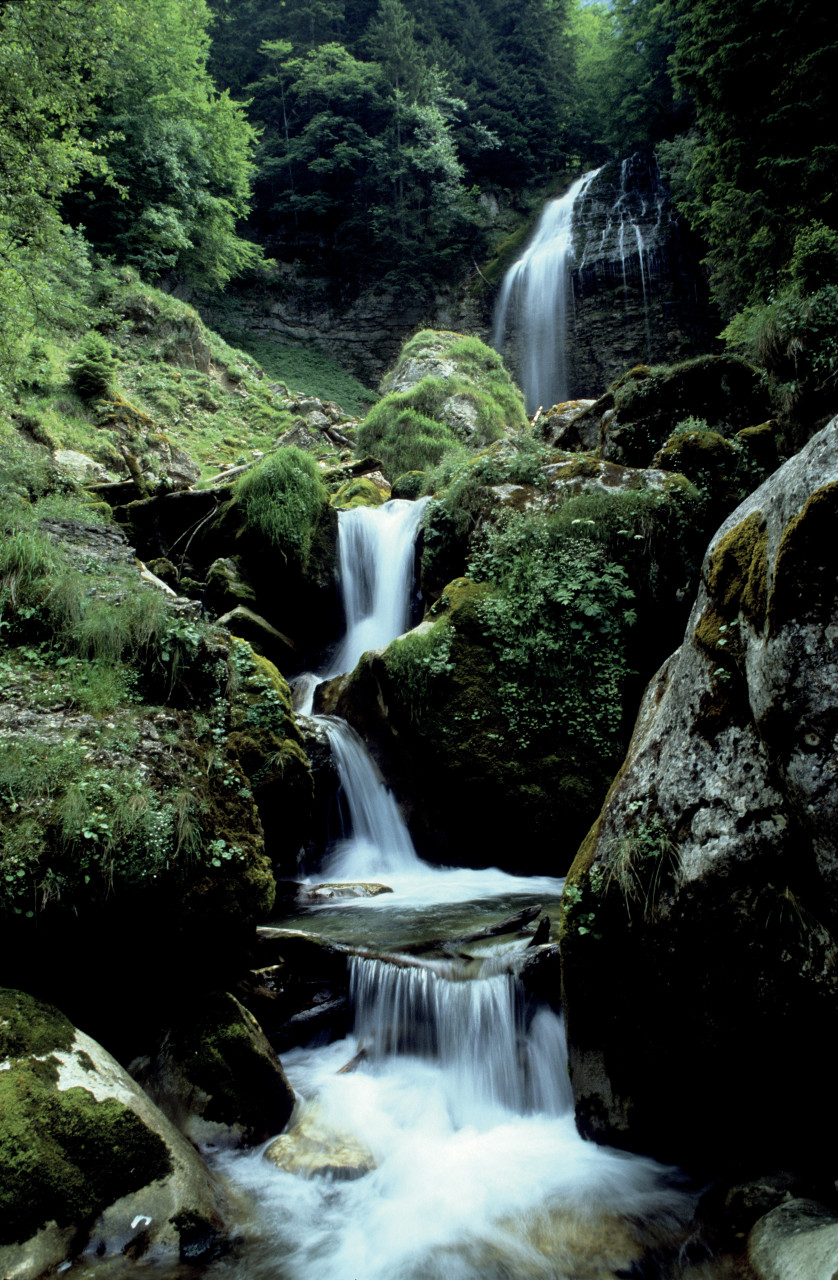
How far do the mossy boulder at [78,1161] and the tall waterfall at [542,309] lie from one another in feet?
78.2

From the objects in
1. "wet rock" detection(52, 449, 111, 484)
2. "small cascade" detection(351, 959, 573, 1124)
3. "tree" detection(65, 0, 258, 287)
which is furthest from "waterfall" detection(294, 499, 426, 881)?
"tree" detection(65, 0, 258, 287)

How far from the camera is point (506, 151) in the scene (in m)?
29.8

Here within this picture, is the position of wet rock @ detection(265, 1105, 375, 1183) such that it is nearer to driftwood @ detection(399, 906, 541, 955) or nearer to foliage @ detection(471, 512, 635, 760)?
driftwood @ detection(399, 906, 541, 955)

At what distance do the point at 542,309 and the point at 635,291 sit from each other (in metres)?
3.31

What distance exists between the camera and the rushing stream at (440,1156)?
3139 millimetres

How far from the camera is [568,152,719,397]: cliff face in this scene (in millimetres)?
22203

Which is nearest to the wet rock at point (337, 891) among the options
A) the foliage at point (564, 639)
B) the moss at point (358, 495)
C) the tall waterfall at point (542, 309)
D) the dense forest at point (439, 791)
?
the dense forest at point (439, 791)

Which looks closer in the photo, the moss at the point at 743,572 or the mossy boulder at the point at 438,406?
the moss at the point at 743,572

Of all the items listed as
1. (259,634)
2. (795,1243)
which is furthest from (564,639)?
(259,634)

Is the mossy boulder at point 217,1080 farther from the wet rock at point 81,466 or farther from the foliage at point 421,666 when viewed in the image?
the wet rock at point 81,466

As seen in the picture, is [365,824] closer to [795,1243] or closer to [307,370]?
[795,1243]

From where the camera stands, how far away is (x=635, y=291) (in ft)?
74.5

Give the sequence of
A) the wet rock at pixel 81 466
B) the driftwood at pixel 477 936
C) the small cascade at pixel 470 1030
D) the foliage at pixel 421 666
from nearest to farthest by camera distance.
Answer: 1. the small cascade at pixel 470 1030
2. the driftwood at pixel 477 936
3. the foliage at pixel 421 666
4. the wet rock at pixel 81 466

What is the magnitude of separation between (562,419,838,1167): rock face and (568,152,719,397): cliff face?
2175 centimetres
